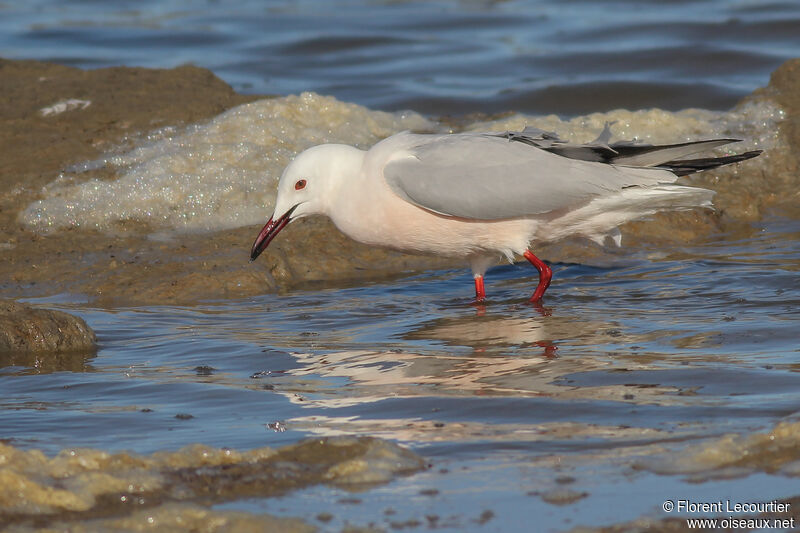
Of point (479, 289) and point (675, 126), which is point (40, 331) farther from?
point (675, 126)

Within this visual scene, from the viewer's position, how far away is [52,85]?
34.6 ft

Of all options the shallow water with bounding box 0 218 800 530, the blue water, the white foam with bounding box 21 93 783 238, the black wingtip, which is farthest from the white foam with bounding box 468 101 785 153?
the black wingtip

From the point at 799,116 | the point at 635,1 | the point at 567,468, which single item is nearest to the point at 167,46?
the point at 635,1

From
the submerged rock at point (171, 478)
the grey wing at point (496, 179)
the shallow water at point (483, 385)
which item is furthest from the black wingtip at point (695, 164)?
the submerged rock at point (171, 478)

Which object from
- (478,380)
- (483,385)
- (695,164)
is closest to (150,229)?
(695,164)

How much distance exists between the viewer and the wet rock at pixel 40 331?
5.96m

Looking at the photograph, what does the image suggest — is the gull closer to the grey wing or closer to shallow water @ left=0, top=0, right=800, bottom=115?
the grey wing

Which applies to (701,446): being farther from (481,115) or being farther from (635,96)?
(635,96)

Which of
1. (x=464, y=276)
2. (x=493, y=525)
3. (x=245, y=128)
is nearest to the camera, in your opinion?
(x=493, y=525)

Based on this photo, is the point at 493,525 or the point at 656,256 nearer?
the point at 493,525

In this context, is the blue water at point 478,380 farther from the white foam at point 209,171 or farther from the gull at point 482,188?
the white foam at point 209,171

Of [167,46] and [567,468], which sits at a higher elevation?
[167,46]

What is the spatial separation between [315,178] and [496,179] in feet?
3.38

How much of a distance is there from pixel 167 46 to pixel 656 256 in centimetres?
981
